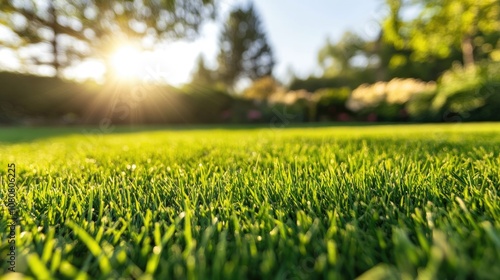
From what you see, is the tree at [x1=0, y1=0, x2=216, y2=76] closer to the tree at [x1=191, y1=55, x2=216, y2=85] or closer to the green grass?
the green grass

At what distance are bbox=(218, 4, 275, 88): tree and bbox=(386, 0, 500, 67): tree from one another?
30.9 m

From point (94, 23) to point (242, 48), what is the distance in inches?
1179

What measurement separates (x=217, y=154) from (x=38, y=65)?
22.8 m

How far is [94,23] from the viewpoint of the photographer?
1684 cm

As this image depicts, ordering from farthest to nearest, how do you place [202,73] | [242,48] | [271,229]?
[202,73] → [242,48] → [271,229]

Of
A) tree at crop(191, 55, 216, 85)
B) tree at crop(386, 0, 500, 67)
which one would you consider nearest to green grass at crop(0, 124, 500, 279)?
tree at crop(386, 0, 500, 67)

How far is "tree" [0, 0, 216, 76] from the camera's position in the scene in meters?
16.0

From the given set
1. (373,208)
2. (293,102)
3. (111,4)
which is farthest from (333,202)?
(111,4)

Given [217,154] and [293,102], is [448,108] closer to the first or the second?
[293,102]

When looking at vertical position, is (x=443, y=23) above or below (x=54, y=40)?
above

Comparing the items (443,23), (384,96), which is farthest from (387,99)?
(443,23)

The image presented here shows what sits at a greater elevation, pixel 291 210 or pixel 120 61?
pixel 120 61

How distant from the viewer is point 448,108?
9.66 metres

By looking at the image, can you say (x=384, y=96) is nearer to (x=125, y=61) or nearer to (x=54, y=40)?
(x=125, y=61)
